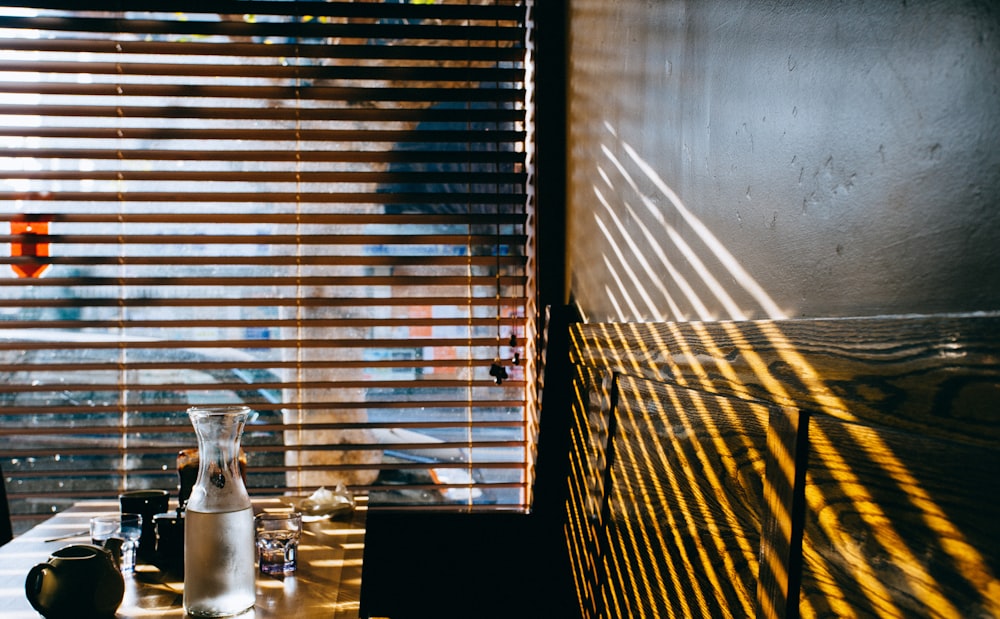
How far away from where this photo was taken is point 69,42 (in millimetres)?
2719

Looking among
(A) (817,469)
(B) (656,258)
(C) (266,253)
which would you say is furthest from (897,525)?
(C) (266,253)

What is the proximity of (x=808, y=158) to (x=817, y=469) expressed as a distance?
0.38 m

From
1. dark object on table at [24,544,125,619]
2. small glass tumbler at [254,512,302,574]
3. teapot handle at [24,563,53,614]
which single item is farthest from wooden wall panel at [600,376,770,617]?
teapot handle at [24,563,53,614]

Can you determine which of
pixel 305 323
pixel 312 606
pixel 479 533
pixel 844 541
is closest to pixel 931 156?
pixel 844 541

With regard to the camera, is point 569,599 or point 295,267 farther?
point 295,267

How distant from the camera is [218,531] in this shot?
136 cm

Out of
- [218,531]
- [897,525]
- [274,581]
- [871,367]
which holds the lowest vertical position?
[274,581]

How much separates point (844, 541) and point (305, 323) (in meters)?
2.18

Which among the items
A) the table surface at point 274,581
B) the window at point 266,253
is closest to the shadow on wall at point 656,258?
the window at point 266,253

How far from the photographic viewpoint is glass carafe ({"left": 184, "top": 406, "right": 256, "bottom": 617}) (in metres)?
1.35

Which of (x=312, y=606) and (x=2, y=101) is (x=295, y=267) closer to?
(x=2, y=101)

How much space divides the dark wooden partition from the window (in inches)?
50.7

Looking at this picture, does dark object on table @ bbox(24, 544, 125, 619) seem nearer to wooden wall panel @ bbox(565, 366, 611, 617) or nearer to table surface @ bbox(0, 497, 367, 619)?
table surface @ bbox(0, 497, 367, 619)

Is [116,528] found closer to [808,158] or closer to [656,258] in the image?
[656,258]
